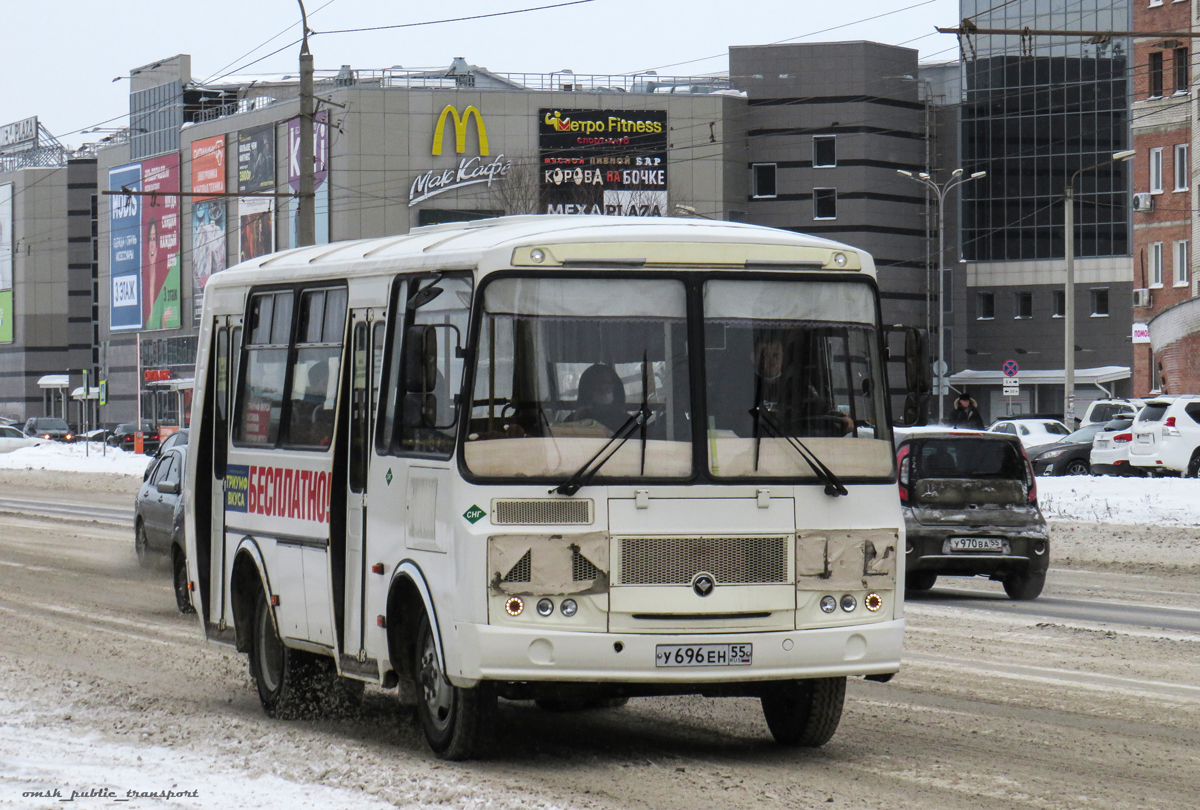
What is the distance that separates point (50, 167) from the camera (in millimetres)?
131250

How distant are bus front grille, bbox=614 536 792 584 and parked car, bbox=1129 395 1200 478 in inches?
1125

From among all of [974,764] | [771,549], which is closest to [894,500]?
[771,549]

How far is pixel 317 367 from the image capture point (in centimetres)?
986

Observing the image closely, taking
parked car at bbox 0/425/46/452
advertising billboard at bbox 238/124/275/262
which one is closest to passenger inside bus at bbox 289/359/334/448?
parked car at bbox 0/425/46/452

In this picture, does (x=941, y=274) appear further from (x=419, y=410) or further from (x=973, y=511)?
(x=419, y=410)

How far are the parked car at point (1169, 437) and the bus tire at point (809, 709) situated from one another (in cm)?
2790

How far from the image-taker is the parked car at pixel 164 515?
16.4 meters

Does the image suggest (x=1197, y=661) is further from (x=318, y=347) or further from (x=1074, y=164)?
(x=1074, y=164)

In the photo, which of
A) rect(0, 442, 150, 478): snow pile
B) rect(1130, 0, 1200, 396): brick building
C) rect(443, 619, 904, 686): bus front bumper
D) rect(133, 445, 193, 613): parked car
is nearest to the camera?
rect(443, 619, 904, 686): bus front bumper

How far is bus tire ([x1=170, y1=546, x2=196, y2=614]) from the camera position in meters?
15.4

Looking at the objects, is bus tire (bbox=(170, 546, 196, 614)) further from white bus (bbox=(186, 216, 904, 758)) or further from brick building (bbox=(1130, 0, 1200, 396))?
brick building (bbox=(1130, 0, 1200, 396))

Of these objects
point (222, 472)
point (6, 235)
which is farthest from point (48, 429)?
point (222, 472)

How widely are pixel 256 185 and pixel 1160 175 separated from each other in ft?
147

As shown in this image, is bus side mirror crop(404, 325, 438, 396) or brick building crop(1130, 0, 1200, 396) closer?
bus side mirror crop(404, 325, 438, 396)
